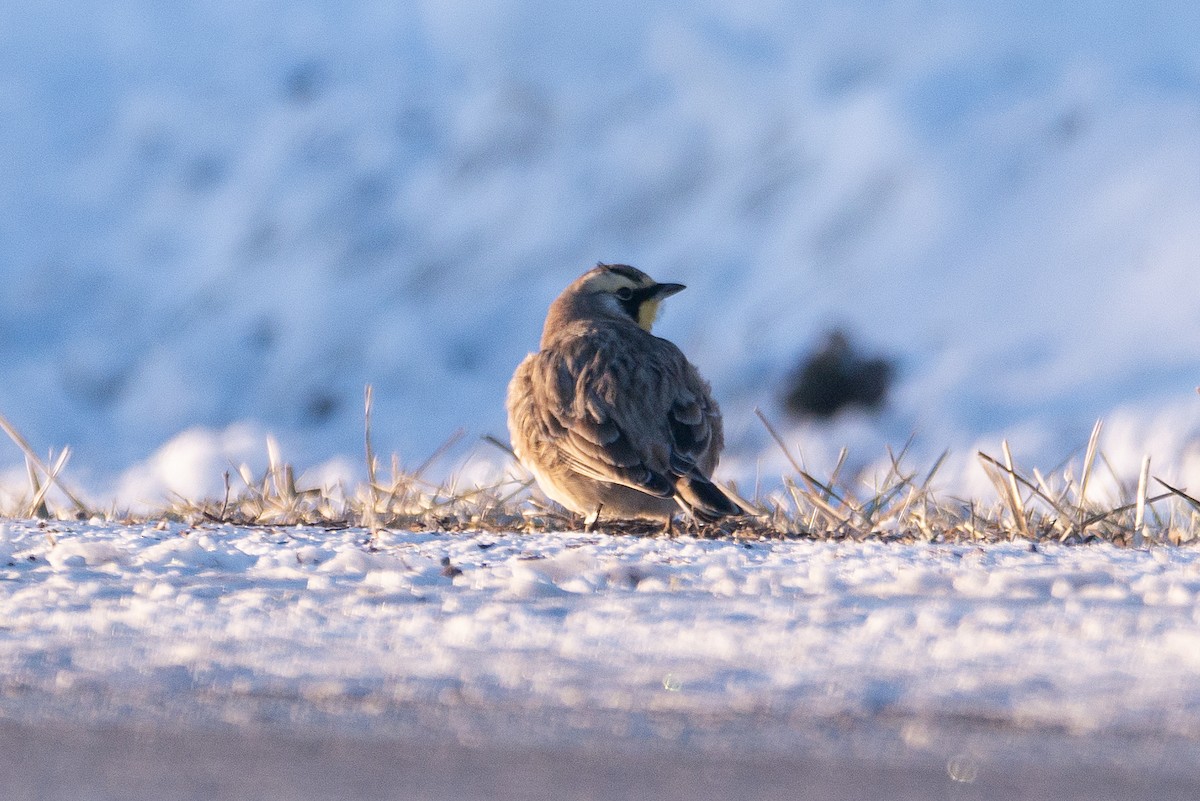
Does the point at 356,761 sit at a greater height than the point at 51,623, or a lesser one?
lesser

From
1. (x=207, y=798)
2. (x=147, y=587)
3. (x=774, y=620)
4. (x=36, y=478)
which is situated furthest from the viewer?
(x=36, y=478)

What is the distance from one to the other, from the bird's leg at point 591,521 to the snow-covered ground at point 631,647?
1327 mm

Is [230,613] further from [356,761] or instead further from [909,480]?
[909,480]

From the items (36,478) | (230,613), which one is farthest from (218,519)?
(230,613)

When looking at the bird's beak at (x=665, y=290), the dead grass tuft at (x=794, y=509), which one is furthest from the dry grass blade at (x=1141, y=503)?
the bird's beak at (x=665, y=290)

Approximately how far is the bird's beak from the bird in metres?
0.45

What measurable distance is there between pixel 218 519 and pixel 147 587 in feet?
5.01

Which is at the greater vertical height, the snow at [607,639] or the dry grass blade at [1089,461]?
the dry grass blade at [1089,461]

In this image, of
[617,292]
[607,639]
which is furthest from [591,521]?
[607,639]

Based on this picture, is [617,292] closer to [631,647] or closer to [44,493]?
[44,493]

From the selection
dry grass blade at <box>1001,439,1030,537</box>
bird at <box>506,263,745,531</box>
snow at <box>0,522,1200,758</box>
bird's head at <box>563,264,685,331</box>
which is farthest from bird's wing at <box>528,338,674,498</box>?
snow at <box>0,522,1200,758</box>

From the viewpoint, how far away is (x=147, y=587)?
7.64ft

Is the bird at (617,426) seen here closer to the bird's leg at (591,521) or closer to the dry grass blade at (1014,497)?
the bird's leg at (591,521)

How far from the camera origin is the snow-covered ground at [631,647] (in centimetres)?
152
